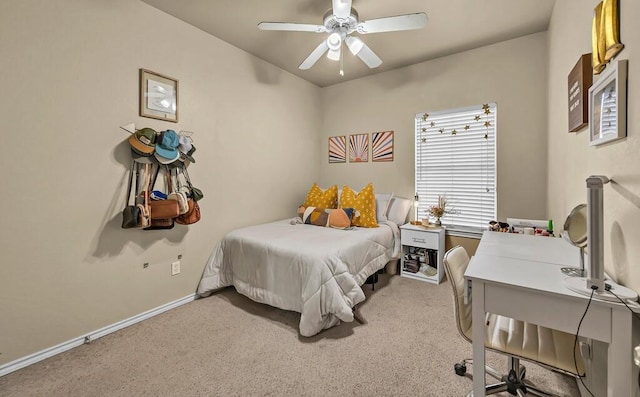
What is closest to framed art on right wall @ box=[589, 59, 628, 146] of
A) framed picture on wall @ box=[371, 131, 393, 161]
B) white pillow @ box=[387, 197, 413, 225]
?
white pillow @ box=[387, 197, 413, 225]

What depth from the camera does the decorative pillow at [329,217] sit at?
3.12 meters

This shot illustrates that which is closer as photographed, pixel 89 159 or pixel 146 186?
pixel 89 159

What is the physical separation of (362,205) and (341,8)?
1995 millimetres

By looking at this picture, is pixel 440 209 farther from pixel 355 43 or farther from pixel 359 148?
pixel 355 43

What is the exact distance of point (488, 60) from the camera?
10.1 ft

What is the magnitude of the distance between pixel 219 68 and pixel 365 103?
80.0 inches

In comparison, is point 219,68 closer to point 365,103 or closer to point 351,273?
point 365,103

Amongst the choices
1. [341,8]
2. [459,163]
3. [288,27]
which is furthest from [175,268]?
[459,163]

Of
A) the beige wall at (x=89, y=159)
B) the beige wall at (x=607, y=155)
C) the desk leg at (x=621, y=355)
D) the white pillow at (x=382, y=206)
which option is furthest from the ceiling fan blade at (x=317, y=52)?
the desk leg at (x=621, y=355)

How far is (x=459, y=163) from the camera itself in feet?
10.9

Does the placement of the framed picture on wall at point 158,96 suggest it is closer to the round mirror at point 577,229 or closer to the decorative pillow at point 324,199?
the decorative pillow at point 324,199

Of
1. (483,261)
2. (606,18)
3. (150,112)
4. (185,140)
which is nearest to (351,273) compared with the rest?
(483,261)

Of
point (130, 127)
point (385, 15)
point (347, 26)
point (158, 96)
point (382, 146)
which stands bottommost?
point (130, 127)

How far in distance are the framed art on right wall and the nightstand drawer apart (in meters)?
1.89
